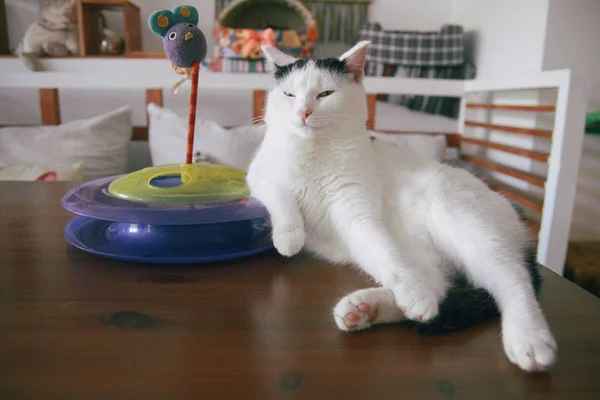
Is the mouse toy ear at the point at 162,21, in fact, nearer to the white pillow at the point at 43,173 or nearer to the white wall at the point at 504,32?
the white pillow at the point at 43,173

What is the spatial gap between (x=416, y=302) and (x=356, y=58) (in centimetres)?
57

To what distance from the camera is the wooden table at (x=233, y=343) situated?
0.41m

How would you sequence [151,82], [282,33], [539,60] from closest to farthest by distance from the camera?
[539,60] → [282,33] → [151,82]

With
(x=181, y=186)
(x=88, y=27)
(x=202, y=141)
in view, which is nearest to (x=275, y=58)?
(x=181, y=186)

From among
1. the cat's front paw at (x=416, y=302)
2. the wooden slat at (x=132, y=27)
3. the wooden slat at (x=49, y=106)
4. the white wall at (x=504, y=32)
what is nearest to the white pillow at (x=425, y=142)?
the white wall at (x=504, y=32)

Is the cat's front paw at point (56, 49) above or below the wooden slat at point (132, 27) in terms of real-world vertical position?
below

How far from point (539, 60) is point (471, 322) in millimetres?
1626

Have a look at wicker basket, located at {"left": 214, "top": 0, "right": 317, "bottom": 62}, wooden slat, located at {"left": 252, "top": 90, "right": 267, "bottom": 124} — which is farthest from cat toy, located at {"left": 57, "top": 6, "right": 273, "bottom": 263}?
wooden slat, located at {"left": 252, "top": 90, "right": 267, "bottom": 124}

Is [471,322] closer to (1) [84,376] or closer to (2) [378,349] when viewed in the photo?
(2) [378,349]

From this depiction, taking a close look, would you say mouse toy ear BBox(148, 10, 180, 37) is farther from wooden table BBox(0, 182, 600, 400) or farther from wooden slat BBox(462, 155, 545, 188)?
wooden slat BBox(462, 155, 545, 188)

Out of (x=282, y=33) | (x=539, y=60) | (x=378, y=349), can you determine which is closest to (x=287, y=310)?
(x=378, y=349)

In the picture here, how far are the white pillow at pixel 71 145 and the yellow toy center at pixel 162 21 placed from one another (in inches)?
60.3

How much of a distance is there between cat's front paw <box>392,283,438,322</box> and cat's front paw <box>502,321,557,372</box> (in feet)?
0.29

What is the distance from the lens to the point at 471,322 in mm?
Result: 549
